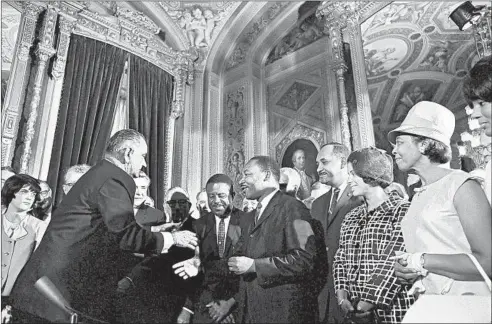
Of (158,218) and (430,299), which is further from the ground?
(158,218)

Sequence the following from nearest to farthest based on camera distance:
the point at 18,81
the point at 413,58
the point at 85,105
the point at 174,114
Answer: the point at 18,81, the point at 85,105, the point at 174,114, the point at 413,58

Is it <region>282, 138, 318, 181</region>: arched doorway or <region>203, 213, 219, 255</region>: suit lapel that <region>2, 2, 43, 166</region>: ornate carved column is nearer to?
<region>203, 213, 219, 255</region>: suit lapel

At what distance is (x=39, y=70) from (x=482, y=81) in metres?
6.36

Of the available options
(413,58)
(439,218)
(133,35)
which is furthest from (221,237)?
(413,58)

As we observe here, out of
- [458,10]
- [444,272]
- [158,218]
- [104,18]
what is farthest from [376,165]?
[104,18]

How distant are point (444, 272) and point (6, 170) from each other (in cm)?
505

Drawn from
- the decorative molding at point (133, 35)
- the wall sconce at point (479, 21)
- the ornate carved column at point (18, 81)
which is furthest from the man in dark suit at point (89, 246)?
the wall sconce at point (479, 21)

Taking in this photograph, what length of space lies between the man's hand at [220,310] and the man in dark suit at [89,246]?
2.07ft

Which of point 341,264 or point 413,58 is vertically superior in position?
point 413,58

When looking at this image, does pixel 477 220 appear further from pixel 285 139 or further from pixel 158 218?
pixel 285 139

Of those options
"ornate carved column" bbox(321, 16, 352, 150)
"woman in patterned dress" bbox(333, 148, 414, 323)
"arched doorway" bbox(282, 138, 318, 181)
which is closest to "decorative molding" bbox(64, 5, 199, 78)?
"arched doorway" bbox(282, 138, 318, 181)

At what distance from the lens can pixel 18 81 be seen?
244 inches

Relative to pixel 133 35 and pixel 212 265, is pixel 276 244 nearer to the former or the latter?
pixel 212 265

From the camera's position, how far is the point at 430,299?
4.63 ft
